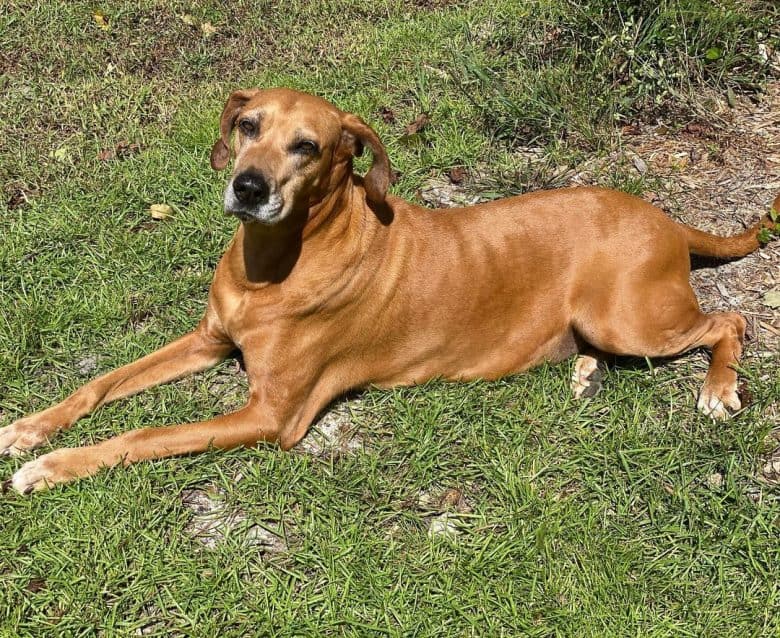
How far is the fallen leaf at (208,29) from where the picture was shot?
21.7 ft

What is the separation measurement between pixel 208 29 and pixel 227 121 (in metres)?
3.49

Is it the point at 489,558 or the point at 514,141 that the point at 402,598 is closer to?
the point at 489,558

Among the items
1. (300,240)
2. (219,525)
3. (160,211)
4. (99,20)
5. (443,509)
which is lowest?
(443,509)

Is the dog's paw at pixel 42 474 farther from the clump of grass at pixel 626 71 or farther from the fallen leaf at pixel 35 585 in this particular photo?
the clump of grass at pixel 626 71

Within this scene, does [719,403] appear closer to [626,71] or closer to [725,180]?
[725,180]

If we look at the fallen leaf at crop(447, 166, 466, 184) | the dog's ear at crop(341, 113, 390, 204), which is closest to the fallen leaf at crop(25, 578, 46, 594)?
the dog's ear at crop(341, 113, 390, 204)

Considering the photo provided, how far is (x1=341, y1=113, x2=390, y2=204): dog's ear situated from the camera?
3.41m

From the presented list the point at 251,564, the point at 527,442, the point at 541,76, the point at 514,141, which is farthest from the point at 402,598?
the point at 541,76

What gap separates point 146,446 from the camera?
10.9 feet

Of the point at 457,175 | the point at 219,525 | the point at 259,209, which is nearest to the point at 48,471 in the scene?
the point at 219,525

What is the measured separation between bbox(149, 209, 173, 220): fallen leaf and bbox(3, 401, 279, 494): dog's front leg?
6.15ft

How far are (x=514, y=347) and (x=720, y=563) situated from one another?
55.8 inches

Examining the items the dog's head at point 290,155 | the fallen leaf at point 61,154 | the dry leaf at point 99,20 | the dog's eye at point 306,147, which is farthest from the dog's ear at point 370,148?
the dry leaf at point 99,20

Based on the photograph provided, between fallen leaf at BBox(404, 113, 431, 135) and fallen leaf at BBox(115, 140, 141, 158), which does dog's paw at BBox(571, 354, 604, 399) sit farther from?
fallen leaf at BBox(115, 140, 141, 158)
